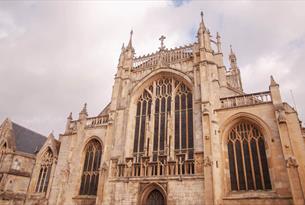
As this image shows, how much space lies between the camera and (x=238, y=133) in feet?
44.1

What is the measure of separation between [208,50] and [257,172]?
885cm

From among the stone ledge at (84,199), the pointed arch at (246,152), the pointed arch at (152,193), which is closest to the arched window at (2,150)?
the stone ledge at (84,199)

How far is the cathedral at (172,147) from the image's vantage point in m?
11.9

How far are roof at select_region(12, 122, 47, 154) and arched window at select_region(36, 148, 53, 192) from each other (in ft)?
11.1

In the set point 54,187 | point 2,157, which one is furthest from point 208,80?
point 2,157

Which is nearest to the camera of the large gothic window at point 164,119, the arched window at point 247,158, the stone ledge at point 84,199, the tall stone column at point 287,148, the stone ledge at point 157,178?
the tall stone column at point 287,148

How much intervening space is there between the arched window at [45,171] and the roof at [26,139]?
11.1 ft

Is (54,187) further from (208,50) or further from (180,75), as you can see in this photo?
(208,50)

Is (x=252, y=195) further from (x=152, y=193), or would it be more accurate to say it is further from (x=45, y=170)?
(x=45, y=170)

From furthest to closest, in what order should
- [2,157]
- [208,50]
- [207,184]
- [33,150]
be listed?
[33,150]
[2,157]
[208,50]
[207,184]

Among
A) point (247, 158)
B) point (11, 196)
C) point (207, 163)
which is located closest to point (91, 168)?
point (11, 196)

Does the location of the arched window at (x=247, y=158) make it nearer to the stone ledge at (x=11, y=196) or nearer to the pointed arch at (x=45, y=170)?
the pointed arch at (x=45, y=170)

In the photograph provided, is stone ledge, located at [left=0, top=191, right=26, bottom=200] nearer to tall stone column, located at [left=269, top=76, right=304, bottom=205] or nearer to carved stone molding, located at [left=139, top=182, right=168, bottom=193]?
carved stone molding, located at [left=139, top=182, right=168, bottom=193]

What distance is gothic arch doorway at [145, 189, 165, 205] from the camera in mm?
13188
